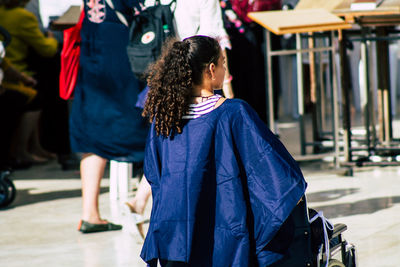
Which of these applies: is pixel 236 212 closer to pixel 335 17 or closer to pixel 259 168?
pixel 259 168

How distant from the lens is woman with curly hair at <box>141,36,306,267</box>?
289 centimetres

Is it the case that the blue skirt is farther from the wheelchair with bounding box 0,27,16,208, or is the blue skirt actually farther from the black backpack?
the wheelchair with bounding box 0,27,16,208

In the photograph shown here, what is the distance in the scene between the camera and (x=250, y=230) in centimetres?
294

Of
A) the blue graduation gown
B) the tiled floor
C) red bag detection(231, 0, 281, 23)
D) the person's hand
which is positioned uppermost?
red bag detection(231, 0, 281, 23)

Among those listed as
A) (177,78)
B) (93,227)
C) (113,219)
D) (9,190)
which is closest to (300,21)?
(113,219)

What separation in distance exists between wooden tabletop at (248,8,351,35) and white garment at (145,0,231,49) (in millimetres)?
1186

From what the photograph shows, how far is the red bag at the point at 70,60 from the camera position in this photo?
5066 mm

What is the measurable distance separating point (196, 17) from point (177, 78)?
1.93 m

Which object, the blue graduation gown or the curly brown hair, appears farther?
the curly brown hair

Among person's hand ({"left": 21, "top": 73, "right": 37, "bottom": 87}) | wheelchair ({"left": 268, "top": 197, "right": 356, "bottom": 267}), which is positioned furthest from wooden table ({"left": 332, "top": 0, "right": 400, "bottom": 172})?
wheelchair ({"left": 268, "top": 197, "right": 356, "bottom": 267})

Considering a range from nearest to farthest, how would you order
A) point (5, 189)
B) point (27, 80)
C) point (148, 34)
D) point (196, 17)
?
1. point (148, 34)
2. point (196, 17)
3. point (5, 189)
4. point (27, 80)

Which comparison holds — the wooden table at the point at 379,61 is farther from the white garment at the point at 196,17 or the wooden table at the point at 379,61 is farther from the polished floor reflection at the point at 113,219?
the white garment at the point at 196,17

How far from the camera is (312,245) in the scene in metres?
3.15

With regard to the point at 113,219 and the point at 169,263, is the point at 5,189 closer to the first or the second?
the point at 113,219
